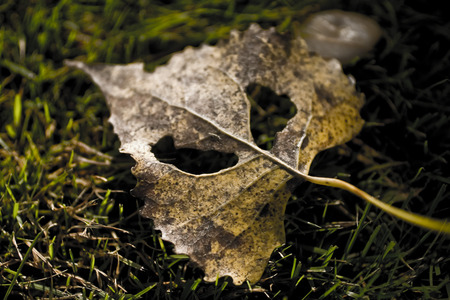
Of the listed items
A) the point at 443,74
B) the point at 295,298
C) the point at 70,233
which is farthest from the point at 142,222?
the point at 443,74

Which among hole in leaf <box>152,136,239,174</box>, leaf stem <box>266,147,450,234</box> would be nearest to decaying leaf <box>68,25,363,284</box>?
leaf stem <box>266,147,450,234</box>

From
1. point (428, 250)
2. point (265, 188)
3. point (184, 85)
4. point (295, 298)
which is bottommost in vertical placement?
point (295, 298)

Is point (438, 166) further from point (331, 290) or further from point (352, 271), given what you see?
Answer: point (331, 290)

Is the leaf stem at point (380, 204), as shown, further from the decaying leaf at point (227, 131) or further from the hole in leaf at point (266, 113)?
the hole in leaf at point (266, 113)

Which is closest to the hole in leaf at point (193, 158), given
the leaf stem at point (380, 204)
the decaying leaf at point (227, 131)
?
the decaying leaf at point (227, 131)

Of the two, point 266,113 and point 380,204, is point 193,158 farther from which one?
point 380,204

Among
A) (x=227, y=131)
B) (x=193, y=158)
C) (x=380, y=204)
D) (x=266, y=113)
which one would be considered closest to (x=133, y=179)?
(x=193, y=158)

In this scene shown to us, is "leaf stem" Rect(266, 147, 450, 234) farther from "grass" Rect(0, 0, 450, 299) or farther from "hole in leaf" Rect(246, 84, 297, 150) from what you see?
"hole in leaf" Rect(246, 84, 297, 150)
